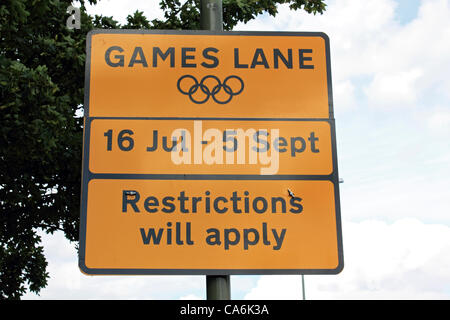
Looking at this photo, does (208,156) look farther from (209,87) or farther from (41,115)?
(41,115)

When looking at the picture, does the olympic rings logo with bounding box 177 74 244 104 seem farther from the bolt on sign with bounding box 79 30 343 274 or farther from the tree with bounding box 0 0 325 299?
the tree with bounding box 0 0 325 299

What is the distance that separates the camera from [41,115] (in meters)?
8.64

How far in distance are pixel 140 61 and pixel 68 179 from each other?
7489 millimetres

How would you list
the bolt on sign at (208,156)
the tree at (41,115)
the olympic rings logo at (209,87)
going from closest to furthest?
the bolt on sign at (208,156), the olympic rings logo at (209,87), the tree at (41,115)

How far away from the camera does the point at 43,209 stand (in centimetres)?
1142

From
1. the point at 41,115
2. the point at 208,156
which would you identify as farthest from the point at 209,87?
the point at 41,115

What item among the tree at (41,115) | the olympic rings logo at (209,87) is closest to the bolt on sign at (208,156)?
the olympic rings logo at (209,87)

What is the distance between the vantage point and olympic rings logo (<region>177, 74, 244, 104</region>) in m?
3.73

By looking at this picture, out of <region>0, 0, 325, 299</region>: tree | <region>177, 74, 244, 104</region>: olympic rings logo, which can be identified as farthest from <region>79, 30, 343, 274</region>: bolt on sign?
<region>0, 0, 325, 299</region>: tree

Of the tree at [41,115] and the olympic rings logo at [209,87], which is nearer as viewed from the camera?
the olympic rings logo at [209,87]

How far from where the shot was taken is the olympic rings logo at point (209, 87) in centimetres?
373

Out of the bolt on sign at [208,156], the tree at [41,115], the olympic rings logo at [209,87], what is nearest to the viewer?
the bolt on sign at [208,156]

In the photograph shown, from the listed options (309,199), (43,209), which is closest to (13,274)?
(43,209)

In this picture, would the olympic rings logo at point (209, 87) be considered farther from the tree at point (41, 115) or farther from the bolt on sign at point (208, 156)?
the tree at point (41, 115)
